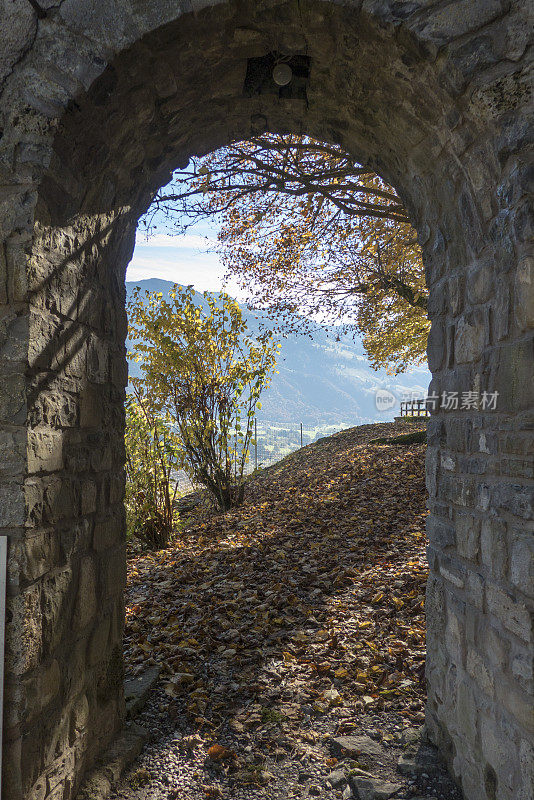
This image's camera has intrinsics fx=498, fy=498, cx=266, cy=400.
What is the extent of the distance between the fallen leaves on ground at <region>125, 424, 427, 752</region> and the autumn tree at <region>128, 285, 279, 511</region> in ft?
3.33

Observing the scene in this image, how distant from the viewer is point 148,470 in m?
5.88

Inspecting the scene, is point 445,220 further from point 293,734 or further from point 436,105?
point 293,734

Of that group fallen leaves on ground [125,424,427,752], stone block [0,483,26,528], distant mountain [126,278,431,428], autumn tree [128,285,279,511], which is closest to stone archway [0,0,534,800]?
stone block [0,483,26,528]

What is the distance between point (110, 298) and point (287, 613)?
2.74 m

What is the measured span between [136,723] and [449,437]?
7.52 ft

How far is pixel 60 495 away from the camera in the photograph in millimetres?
Answer: 2092

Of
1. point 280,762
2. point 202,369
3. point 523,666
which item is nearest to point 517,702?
point 523,666

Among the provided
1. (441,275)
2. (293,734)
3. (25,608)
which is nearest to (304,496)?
(293,734)

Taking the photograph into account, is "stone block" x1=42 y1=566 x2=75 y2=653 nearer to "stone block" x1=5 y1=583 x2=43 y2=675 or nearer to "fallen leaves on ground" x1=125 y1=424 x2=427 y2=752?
"stone block" x1=5 y1=583 x2=43 y2=675

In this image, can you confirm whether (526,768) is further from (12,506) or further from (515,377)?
(12,506)

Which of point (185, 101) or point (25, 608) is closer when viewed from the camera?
point (25, 608)

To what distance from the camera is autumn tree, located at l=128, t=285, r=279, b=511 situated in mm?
6395

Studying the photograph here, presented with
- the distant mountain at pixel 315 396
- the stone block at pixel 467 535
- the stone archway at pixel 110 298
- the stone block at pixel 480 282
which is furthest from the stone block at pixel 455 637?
the distant mountain at pixel 315 396

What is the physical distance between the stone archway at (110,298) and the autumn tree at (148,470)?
10.7 feet
